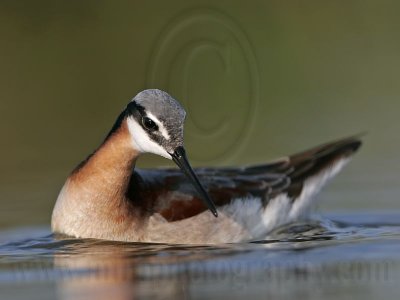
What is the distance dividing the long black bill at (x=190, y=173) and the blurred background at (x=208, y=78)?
2869 mm

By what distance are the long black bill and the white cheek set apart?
0.30ft

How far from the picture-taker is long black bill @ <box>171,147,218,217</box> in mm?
11719

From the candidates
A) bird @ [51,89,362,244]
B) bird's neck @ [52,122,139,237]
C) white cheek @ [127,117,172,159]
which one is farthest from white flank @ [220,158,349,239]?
white cheek @ [127,117,172,159]

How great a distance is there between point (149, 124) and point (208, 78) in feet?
22.0

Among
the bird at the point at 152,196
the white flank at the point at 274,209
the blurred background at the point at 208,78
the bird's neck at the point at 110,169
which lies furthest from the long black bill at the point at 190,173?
the blurred background at the point at 208,78

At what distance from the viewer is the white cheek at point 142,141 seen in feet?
38.7

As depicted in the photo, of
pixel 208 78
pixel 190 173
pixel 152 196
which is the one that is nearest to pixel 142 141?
pixel 190 173

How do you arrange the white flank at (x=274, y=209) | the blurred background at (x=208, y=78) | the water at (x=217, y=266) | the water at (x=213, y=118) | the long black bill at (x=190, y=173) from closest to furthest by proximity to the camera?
the water at (x=217, y=266)
the water at (x=213, y=118)
the long black bill at (x=190, y=173)
the white flank at (x=274, y=209)
the blurred background at (x=208, y=78)

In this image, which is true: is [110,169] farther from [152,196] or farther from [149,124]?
[149,124]

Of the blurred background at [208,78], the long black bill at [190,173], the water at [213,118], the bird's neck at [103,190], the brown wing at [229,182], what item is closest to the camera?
the water at [213,118]

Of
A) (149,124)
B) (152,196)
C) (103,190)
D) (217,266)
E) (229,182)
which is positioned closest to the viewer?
(217,266)

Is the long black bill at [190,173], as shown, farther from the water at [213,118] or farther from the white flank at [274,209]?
the white flank at [274,209]

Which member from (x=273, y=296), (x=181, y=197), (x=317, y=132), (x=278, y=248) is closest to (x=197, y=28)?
(x=317, y=132)

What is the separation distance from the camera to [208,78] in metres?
18.4
